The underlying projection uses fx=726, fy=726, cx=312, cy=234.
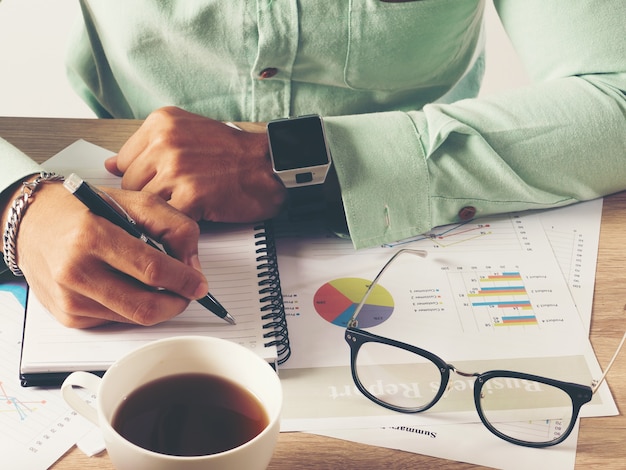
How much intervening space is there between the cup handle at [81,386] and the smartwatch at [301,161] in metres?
0.34

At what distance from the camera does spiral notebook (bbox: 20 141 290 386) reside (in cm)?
61

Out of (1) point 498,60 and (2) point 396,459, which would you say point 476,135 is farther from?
(1) point 498,60

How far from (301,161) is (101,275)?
26 cm

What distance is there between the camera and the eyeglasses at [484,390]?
0.61 m

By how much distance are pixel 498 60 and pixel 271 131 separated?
5.72ft

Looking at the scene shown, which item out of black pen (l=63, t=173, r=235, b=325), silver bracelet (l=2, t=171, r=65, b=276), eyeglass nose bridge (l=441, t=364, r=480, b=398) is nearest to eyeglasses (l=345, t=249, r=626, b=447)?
eyeglass nose bridge (l=441, t=364, r=480, b=398)

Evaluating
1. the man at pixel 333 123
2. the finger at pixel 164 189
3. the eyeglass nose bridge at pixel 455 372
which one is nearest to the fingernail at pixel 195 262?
the man at pixel 333 123

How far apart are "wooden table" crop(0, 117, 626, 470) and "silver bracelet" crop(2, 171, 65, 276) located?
0.13m

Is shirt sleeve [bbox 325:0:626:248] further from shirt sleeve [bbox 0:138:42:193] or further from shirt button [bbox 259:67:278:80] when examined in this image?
shirt sleeve [bbox 0:138:42:193]

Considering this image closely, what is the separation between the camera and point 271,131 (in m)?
0.82

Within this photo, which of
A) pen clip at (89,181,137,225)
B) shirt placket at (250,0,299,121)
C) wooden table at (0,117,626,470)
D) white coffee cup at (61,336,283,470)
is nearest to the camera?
white coffee cup at (61,336,283,470)

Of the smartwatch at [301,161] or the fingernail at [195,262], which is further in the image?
the smartwatch at [301,161]

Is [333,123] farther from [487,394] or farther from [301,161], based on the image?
[487,394]

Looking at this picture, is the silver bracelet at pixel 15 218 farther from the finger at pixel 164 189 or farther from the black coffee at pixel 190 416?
the black coffee at pixel 190 416
